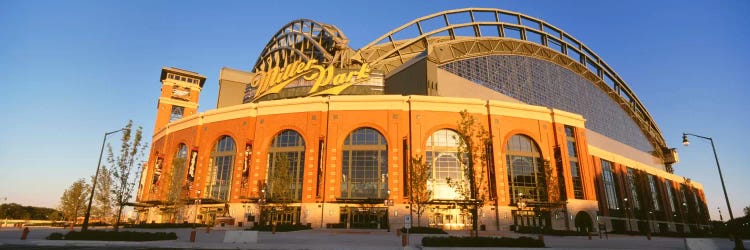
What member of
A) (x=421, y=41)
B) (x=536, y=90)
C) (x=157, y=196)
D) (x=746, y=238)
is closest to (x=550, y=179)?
(x=746, y=238)

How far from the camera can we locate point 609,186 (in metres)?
60.5

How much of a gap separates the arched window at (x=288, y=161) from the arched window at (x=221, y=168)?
20.9 ft

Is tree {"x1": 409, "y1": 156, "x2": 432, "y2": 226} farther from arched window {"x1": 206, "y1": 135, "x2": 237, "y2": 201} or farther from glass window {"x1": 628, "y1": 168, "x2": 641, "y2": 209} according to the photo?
glass window {"x1": 628, "y1": 168, "x2": 641, "y2": 209}

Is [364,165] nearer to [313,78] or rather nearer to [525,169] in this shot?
[313,78]

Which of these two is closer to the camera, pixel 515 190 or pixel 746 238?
pixel 746 238

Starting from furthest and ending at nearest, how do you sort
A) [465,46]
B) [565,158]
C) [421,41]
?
1. [421,41]
2. [465,46]
3. [565,158]

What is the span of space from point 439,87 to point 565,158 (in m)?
19.5

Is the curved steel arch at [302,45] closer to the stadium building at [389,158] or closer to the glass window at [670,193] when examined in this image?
the stadium building at [389,158]

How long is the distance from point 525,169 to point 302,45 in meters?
54.0

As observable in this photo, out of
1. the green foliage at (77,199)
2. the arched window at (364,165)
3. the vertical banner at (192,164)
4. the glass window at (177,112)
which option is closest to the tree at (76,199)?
the green foliage at (77,199)

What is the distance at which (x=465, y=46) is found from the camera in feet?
233

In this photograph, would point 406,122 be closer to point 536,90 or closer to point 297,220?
point 297,220

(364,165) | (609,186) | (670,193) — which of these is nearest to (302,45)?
(364,165)

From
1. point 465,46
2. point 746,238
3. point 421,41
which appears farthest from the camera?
point 421,41
